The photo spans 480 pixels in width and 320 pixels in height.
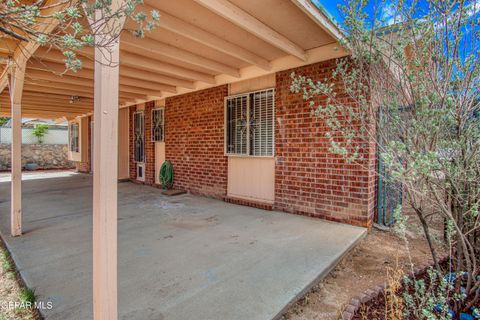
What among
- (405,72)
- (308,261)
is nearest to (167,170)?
(308,261)

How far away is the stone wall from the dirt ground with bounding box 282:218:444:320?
17999 mm

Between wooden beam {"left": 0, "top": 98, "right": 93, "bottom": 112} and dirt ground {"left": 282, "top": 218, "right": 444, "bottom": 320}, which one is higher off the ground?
wooden beam {"left": 0, "top": 98, "right": 93, "bottom": 112}

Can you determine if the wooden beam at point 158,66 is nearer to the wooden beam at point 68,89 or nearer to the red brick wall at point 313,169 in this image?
the red brick wall at point 313,169

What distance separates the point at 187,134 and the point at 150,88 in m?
1.47

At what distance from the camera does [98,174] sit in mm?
1570

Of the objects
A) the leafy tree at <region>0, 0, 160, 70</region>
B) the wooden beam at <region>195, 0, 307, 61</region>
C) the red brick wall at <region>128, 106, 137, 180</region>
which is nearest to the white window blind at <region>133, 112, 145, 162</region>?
the red brick wall at <region>128, 106, 137, 180</region>

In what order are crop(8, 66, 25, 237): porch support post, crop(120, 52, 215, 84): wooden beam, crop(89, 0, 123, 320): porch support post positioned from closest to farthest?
crop(89, 0, 123, 320): porch support post, crop(8, 66, 25, 237): porch support post, crop(120, 52, 215, 84): wooden beam

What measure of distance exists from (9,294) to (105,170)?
5.98 feet

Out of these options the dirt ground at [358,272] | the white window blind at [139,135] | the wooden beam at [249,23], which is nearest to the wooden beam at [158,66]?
the wooden beam at [249,23]

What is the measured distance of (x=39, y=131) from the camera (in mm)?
16969

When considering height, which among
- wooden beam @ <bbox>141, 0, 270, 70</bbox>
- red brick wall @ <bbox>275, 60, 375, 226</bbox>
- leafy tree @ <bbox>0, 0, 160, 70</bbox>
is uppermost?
wooden beam @ <bbox>141, 0, 270, 70</bbox>

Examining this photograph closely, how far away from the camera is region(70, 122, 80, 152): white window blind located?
12.3 meters

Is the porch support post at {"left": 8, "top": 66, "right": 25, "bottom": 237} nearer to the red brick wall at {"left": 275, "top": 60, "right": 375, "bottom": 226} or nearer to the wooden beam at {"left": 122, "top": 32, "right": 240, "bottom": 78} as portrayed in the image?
the wooden beam at {"left": 122, "top": 32, "right": 240, "bottom": 78}

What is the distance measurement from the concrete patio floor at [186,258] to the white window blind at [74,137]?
8.16 meters
